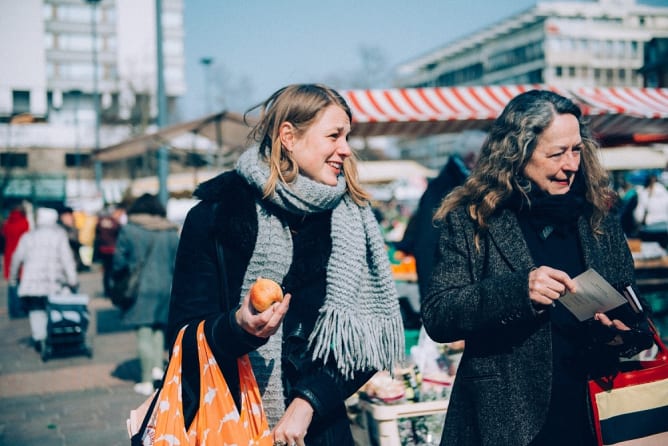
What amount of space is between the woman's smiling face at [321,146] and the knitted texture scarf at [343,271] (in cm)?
6

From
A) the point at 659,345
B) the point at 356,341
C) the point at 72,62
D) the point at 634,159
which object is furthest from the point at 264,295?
the point at 72,62

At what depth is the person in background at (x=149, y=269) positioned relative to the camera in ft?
24.4

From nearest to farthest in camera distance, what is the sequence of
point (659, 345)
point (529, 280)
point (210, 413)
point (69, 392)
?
point (210, 413), point (529, 280), point (659, 345), point (69, 392)

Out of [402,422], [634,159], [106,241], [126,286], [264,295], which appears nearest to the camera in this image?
[264,295]

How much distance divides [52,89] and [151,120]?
21.6m

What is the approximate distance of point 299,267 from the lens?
7.27ft

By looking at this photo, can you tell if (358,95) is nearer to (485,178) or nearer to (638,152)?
(485,178)

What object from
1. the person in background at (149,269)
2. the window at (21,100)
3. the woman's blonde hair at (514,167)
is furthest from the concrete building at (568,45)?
the woman's blonde hair at (514,167)

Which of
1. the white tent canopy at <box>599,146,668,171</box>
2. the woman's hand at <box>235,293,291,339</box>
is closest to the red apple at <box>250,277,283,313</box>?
the woman's hand at <box>235,293,291,339</box>

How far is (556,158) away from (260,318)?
3.89 feet

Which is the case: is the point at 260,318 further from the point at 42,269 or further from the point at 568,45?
the point at 568,45

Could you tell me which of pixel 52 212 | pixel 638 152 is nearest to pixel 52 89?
pixel 638 152

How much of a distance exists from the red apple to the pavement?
4.27 metres

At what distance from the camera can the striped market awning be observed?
891 centimetres
